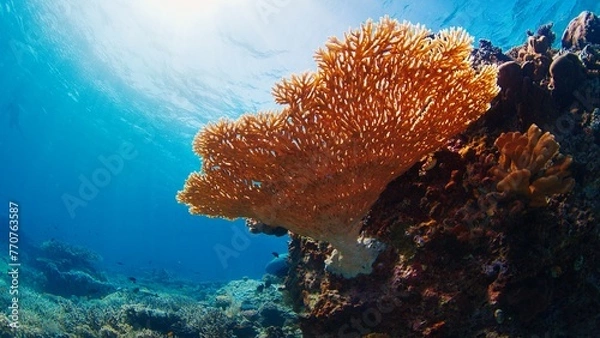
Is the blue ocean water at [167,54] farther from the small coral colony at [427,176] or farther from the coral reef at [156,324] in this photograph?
the coral reef at [156,324]

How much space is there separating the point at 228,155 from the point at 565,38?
7063mm

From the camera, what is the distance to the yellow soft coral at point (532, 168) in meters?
3.04

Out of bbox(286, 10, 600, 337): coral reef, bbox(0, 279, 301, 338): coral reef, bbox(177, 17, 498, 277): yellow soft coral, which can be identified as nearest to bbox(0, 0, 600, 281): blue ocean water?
bbox(177, 17, 498, 277): yellow soft coral

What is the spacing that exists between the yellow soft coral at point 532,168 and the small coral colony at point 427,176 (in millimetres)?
11

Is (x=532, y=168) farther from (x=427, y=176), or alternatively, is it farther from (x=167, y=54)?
(x=167, y=54)

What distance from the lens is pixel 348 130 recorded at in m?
3.46

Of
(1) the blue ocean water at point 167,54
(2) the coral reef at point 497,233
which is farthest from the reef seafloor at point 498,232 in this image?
(1) the blue ocean water at point 167,54

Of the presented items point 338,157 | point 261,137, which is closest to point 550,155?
point 338,157

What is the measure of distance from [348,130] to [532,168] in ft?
5.54

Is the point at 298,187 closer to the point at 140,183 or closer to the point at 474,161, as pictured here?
the point at 474,161

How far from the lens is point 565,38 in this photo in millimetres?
6805

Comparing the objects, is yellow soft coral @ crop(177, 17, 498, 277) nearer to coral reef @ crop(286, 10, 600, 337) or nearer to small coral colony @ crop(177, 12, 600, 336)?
small coral colony @ crop(177, 12, 600, 336)

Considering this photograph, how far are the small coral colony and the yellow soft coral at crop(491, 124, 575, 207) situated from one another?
11 mm

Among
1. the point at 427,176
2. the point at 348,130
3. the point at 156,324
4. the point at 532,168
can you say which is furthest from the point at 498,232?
the point at 156,324
